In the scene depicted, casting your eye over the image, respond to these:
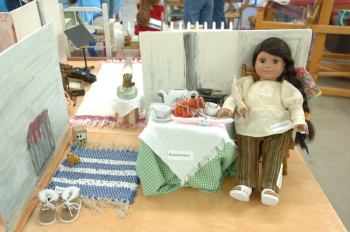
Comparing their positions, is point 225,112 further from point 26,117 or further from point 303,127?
point 26,117

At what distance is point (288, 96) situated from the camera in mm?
1464

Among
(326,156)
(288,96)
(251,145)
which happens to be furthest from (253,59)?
(326,156)

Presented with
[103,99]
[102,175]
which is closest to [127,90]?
[103,99]

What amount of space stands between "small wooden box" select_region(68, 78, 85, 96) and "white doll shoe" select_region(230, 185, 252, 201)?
1435 millimetres

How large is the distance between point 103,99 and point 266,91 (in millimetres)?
1215

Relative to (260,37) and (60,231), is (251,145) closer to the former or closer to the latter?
(260,37)

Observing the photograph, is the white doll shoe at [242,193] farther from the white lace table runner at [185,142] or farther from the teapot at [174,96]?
the teapot at [174,96]

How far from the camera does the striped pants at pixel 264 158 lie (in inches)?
53.8

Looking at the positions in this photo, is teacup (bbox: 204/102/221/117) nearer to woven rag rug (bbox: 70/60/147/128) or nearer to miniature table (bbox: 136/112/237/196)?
miniature table (bbox: 136/112/237/196)

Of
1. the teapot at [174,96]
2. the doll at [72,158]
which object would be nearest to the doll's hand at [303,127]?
the teapot at [174,96]

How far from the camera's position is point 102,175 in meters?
1.53

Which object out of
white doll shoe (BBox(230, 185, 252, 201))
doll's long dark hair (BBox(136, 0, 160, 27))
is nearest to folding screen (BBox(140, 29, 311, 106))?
white doll shoe (BBox(230, 185, 252, 201))

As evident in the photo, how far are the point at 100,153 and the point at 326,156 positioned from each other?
157cm

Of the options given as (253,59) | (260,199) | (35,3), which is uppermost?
(35,3)
